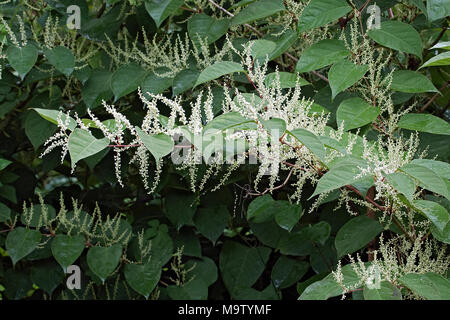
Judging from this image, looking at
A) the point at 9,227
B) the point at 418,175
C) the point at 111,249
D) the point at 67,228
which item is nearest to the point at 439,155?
the point at 418,175

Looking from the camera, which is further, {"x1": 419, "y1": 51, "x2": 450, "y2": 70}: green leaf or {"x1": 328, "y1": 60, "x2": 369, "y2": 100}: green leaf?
{"x1": 328, "y1": 60, "x2": 369, "y2": 100}: green leaf

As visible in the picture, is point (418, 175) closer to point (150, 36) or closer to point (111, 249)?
point (111, 249)

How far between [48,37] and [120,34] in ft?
1.19

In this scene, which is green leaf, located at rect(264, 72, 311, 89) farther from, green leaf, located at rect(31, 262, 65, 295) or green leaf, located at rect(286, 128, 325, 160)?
green leaf, located at rect(31, 262, 65, 295)

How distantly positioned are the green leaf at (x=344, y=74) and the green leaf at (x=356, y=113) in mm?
62

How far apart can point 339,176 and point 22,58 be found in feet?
3.39

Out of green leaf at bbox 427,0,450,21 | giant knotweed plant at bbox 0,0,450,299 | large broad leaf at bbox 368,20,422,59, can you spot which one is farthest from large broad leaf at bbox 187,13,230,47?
green leaf at bbox 427,0,450,21

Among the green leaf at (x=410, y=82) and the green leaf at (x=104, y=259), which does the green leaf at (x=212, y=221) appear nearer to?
the green leaf at (x=104, y=259)

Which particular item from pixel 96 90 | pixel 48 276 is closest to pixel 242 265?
pixel 48 276

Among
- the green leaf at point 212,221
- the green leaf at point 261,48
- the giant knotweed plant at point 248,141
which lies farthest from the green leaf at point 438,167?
the green leaf at point 212,221

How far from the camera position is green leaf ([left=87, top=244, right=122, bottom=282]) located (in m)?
1.63

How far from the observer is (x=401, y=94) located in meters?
1.60

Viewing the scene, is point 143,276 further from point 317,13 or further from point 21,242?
point 317,13

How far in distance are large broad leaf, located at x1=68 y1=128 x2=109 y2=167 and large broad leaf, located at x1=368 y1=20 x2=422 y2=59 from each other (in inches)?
29.4
